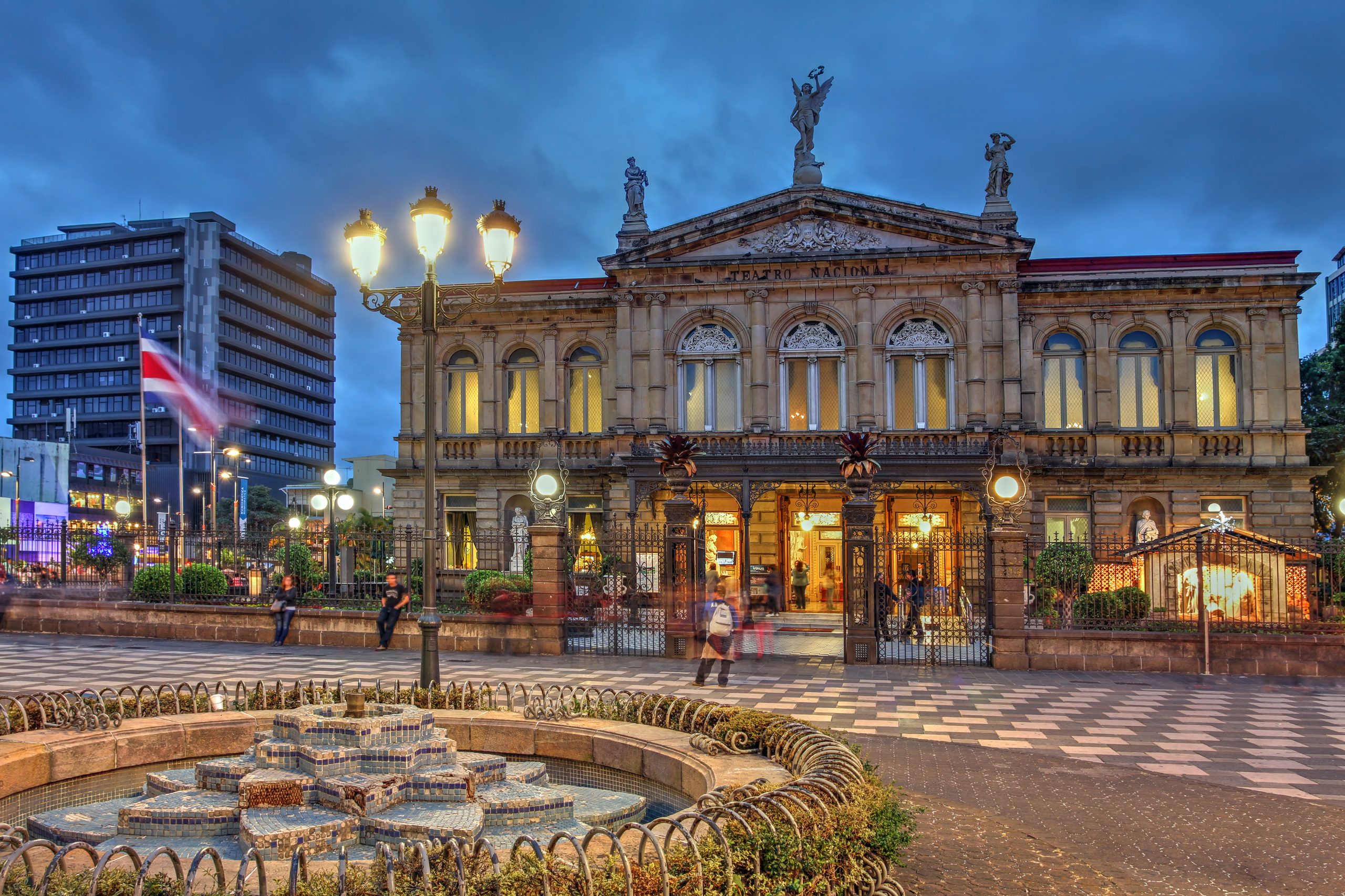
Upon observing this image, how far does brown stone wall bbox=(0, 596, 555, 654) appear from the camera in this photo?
20594mm

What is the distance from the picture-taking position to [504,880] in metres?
5.21

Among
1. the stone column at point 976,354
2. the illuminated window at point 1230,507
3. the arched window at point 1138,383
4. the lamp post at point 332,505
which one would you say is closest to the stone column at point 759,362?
the stone column at point 976,354

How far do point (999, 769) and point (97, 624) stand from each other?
21.2 m

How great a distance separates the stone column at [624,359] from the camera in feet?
110

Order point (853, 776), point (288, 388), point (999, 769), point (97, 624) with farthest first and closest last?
point (288, 388)
point (97, 624)
point (999, 769)
point (853, 776)

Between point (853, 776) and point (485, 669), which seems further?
point (485, 669)

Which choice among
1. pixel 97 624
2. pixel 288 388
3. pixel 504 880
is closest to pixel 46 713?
pixel 504 880

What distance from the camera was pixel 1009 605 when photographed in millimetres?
18453

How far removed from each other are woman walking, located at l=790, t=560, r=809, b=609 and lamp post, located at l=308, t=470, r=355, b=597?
13828mm

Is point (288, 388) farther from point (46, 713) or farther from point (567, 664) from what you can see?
point (46, 713)

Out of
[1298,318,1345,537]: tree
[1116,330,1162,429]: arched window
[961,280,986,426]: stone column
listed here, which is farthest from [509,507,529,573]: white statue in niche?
[1298,318,1345,537]: tree

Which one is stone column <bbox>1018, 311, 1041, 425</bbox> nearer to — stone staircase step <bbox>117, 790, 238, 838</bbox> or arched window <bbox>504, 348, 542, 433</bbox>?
arched window <bbox>504, 348, 542, 433</bbox>

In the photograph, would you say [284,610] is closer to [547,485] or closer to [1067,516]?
[547,485]

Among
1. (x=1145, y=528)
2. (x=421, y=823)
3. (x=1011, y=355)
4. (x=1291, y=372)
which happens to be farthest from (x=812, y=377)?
(x=421, y=823)
